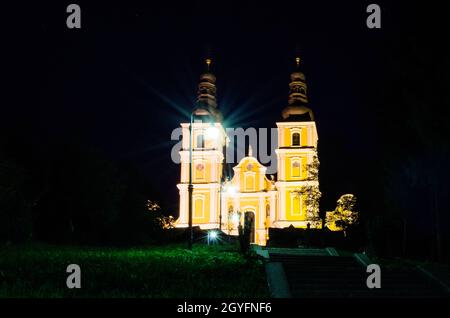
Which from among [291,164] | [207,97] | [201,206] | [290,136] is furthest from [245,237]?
[207,97]

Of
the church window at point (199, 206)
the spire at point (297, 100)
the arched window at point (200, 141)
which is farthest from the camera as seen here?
the arched window at point (200, 141)

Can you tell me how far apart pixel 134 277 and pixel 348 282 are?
5.40m

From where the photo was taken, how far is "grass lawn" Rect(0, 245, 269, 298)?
13320 millimetres

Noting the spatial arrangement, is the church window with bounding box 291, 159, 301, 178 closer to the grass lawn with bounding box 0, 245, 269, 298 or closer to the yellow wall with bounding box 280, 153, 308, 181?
the yellow wall with bounding box 280, 153, 308, 181

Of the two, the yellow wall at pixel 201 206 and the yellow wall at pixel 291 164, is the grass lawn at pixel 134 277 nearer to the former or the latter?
the yellow wall at pixel 201 206

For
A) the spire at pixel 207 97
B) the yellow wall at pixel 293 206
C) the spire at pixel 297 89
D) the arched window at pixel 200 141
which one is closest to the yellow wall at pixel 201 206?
the arched window at pixel 200 141

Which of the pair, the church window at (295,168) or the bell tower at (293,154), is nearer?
the bell tower at (293,154)

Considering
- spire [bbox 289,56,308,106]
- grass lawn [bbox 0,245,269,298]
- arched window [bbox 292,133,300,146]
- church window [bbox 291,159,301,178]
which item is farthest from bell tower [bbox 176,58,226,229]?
grass lawn [bbox 0,245,269,298]

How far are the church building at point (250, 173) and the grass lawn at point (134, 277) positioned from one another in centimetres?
4979

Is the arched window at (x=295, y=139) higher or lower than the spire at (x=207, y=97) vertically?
lower

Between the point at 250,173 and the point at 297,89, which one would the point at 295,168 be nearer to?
the point at 250,173

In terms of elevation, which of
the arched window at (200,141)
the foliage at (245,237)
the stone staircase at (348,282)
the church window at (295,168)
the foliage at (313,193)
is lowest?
the stone staircase at (348,282)

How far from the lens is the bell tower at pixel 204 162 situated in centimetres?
7050
